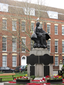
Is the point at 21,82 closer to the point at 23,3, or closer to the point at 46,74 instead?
the point at 46,74

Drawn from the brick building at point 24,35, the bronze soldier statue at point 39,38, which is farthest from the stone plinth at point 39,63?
the brick building at point 24,35

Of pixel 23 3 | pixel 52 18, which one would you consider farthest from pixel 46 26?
pixel 23 3

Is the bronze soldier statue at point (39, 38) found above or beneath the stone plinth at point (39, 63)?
above

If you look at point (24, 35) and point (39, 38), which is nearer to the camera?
point (39, 38)

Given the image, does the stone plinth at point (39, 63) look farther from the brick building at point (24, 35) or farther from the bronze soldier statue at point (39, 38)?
the brick building at point (24, 35)

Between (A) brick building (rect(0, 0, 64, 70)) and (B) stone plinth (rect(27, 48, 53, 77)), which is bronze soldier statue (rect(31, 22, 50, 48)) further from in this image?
(A) brick building (rect(0, 0, 64, 70))

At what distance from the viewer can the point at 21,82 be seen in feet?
43.5

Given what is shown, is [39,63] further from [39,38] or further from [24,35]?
[24,35]

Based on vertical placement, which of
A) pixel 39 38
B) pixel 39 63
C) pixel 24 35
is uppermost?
pixel 39 38

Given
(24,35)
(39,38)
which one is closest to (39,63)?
(39,38)

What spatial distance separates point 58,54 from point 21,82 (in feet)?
112

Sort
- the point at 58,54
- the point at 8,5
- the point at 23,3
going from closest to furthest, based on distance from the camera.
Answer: the point at 23,3 → the point at 8,5 → the point at 58,54

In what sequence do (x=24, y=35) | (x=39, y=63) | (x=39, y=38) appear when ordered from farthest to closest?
(x=24, y=35) → (x=39, y=38) → (x=39, y=63)

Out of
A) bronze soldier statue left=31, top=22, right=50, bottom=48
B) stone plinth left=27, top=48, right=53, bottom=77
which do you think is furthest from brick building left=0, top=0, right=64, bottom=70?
stone plinth left=27, top=48, right=53, bottom=77
